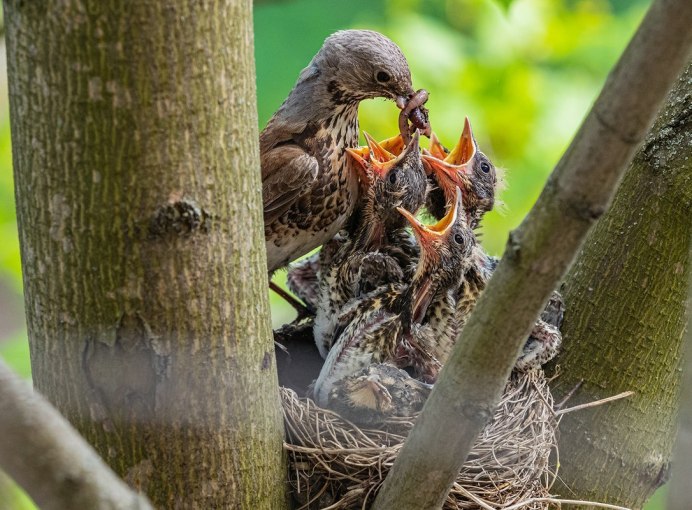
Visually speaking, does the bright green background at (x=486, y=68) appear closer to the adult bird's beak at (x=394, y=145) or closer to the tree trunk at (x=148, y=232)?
the adult bird's beak at (x=394, y=145)

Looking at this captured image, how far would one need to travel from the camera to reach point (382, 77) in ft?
9.84

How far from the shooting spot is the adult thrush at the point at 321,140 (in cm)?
302

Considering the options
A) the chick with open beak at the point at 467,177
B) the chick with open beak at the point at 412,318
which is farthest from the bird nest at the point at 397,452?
the chick with open beak at the point at 467,177

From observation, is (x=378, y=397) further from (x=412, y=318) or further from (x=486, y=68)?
(x=486, y=68)

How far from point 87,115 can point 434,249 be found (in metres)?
1.50

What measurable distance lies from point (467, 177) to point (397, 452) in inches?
48.7

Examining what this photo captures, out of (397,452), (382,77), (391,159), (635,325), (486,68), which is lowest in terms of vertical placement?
(397,452)

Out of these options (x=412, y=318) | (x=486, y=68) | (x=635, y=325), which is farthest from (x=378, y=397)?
(x=486, y=68)

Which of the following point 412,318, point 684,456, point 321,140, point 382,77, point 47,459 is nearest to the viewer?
point 47,459

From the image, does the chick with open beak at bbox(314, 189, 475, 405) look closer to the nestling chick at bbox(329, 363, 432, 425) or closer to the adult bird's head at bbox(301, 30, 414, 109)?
the nestling chick at bbox(329, 363, 432, 425)

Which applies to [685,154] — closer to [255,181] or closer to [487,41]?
[255,181]

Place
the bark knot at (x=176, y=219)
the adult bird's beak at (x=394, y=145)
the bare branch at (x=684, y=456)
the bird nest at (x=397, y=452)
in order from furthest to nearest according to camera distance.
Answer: the adult bird's beak at (x=394, y=145) < the bird nest at (x=397, y=452) < the bark knot at (x=176, y=219) < the bare branch at (x=684, y=456)

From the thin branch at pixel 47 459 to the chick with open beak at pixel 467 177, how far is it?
2166mm

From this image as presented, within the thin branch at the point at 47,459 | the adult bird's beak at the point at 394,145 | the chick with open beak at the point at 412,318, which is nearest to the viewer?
the thin branch at the point at 47,459
